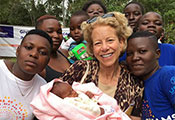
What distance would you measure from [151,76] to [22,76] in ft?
5.49

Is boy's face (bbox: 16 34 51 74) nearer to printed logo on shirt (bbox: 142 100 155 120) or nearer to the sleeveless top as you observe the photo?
the sleeveless top

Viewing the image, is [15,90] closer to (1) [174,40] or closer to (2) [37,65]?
(2) [37,65]

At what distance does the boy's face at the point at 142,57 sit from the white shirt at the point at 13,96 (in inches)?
54.5

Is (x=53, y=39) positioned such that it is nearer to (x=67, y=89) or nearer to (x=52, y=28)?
(x=52, y=28)

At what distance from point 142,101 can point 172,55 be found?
111cm

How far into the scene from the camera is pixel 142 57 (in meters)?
2.51

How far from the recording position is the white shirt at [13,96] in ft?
7.56

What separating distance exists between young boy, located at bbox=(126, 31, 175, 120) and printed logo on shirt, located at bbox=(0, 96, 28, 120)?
152 cm

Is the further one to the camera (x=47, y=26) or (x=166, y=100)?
(x=47, y=26)

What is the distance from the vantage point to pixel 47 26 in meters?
3.13

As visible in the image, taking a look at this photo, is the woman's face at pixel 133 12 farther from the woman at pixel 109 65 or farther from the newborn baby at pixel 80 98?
the newborn baby at pixel 80 98

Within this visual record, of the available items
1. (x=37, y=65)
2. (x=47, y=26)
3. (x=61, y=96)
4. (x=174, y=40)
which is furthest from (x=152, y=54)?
(x=174, y=40)

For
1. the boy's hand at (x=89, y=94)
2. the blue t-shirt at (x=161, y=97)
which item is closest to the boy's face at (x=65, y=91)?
the boy's hand at (x=89, y=94)

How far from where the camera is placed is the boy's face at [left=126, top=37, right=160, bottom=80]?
8.23 ft
